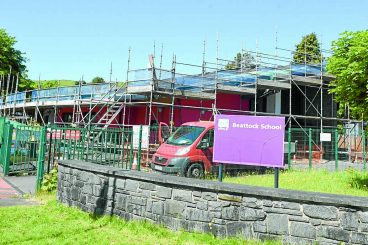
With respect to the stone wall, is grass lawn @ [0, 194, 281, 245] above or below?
below

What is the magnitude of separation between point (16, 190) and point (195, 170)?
540 centimetres

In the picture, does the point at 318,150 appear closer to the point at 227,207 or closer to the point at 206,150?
the point at 206,150

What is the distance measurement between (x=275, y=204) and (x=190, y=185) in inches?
55.6

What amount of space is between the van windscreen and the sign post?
4838 millimetres

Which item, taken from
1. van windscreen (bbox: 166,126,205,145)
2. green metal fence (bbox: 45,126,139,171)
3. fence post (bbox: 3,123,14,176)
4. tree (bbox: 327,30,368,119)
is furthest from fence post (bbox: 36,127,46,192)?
tree (bbox: 327,30,368,119)

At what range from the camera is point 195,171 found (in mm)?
12219

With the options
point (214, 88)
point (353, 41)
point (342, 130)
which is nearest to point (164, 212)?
point (353, 41)

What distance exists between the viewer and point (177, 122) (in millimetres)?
21578

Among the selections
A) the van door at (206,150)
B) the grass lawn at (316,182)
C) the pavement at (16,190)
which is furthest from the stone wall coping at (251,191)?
the van door at (206,150)

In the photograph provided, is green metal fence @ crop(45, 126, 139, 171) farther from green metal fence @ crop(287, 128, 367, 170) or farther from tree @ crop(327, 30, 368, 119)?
green metal fence @ crop(287, 128, 367, 170)

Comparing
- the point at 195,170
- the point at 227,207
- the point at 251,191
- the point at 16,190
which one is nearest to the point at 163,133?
the point at 195,170

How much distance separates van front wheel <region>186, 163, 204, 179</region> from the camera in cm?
1209

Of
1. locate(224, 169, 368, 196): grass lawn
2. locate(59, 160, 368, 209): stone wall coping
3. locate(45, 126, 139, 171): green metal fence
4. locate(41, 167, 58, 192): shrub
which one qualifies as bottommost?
locate(41, 167, 58, 192): shrub

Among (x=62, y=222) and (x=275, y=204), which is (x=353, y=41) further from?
(x=62, y=222)
